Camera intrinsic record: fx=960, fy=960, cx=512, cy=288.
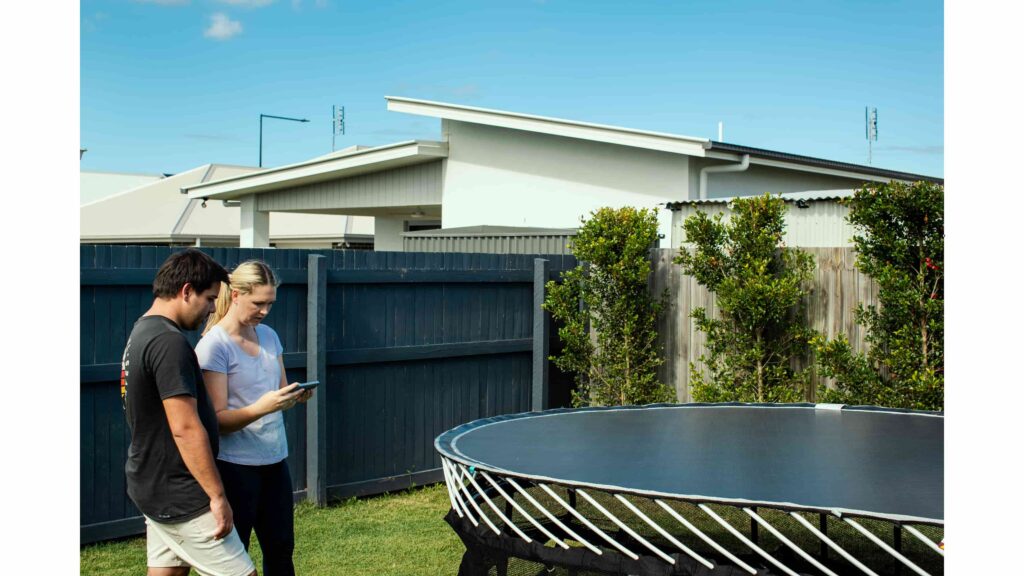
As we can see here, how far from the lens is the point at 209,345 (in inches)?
140

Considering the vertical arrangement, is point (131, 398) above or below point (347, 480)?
above

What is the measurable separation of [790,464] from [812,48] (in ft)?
24.6

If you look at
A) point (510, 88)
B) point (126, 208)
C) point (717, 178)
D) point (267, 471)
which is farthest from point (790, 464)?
point (126, 208)

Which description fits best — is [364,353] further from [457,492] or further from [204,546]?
[204,546]

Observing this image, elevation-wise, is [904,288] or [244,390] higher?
[904,288]

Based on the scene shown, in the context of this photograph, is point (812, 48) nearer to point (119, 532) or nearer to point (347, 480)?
point (347, 480)

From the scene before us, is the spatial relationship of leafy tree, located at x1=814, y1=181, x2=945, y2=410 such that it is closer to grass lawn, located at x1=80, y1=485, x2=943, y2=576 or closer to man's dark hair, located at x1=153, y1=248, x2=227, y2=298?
grass lawn, located at x1=80, y1=485, x2=943, y2=576

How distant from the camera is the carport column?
1803 centimetres

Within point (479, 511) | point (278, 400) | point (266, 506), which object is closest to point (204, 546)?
point (278, 400)

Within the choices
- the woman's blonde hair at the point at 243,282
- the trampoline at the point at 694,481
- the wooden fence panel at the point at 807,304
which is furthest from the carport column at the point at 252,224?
the woman's blonde hair at the point at 243,282

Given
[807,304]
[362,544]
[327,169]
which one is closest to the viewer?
[362,544]

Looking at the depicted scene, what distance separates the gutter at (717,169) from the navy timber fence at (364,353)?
4478mm

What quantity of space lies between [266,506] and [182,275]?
1.15 meters

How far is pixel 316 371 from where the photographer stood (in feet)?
21.5
